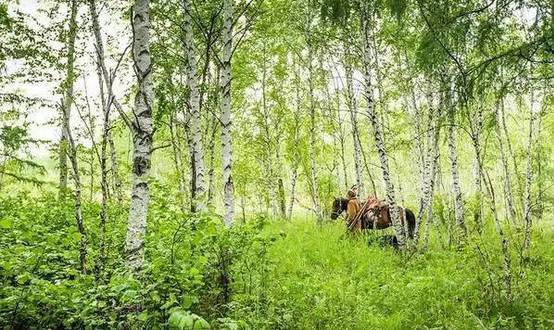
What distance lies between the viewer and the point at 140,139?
4.68m

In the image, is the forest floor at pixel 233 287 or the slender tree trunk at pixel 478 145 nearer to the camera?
the forest floor at pixel 233 287

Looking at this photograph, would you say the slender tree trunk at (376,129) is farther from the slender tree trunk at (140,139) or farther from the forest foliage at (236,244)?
the slender tree trunk at (140,139)

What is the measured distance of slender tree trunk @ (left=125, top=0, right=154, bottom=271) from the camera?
15.1ft

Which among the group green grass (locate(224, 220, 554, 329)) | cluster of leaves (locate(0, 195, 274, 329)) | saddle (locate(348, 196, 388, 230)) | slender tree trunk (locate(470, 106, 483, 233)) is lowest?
green grass (locate(224, 220, 554, 329))

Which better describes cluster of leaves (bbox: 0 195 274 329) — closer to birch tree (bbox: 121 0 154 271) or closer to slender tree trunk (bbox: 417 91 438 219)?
birch tree (bbox: 121 0 154 271)

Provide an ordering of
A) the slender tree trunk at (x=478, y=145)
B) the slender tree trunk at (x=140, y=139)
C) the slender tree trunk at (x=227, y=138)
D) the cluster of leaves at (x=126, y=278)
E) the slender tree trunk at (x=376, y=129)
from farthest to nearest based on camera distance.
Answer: the slender tree trunk at (x=376, y=129) < the slender tree trunk at (x=227, y=138) < the slender tree trunk at (x=478, y=145) < the slender tree trunk at (x=140, y=139) < the cluster of leaves at (x=126, y=278)

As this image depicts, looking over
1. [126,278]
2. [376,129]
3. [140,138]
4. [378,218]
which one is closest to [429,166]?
[378,218]

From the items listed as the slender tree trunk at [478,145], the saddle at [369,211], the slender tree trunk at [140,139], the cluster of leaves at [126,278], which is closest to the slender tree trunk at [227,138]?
the cluster of leaves at [126,278]

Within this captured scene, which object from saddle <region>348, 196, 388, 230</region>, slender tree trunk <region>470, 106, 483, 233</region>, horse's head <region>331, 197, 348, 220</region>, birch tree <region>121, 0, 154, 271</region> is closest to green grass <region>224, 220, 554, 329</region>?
slender tree trunk <region>470, 106, 483, 233</region>

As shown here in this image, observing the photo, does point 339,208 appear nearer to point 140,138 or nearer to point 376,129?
point 376,129

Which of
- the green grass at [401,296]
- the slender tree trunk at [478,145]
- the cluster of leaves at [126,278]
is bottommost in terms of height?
the green grass at [401,296]

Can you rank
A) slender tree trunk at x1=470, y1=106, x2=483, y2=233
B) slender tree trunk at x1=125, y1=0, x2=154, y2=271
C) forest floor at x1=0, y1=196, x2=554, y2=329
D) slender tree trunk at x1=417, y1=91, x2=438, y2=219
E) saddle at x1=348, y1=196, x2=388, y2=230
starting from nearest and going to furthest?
1. forest floor at x1=0, y1=196, x2=554, y2=329
2. slender tree trunk at x1=125, y1=0, x2=154, y2=271
3. slender tree trunk at x1=470, y1=106, x2=483, y2=233
4. slender tree trunk at x1=417, y1=91, x2=438, y2=219
5. saddle at x1=348, y1=196, x2=388, y2=230

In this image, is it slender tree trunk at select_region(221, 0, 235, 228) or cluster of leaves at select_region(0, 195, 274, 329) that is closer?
cluster of leaves at select_region(0, 195, 274, 329)

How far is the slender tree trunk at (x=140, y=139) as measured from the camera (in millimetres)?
4609
